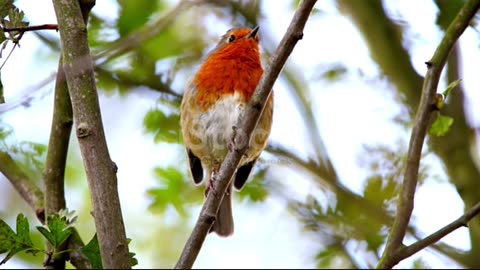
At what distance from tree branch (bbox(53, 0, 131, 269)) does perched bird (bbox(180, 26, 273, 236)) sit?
2.08 m

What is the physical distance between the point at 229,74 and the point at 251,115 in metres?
2.24

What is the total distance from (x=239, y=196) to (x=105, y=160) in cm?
285

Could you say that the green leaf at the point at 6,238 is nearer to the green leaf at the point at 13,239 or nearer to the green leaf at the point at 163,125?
the green leaf at the point at 13,239

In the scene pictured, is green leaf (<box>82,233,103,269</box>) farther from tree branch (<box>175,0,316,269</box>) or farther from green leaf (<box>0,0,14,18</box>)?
green leaf (<box>0,0,14,18</box>)

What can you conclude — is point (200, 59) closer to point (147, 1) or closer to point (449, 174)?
point (147, 1)

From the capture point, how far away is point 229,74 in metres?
4.64

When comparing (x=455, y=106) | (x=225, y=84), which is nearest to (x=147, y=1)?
(x=225, y=84)

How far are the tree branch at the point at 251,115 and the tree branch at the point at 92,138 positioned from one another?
0.27m

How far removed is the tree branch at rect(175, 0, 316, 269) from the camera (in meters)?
2.27

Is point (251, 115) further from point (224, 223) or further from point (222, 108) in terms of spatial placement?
point (224, 223)

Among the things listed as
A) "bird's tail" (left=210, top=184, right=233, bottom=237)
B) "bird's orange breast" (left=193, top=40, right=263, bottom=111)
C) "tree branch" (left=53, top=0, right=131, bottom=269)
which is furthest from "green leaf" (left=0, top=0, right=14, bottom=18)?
"bird's tail" (left=210, top=184, right=233, bottom=237)

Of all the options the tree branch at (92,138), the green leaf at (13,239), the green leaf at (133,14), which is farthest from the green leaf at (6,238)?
the green leaf at (133,14)

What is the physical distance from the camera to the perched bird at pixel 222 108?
14.5 ft

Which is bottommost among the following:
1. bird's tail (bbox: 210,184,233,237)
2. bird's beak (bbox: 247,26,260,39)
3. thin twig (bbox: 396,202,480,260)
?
thin twig (bbox: 396,202,480,260)
